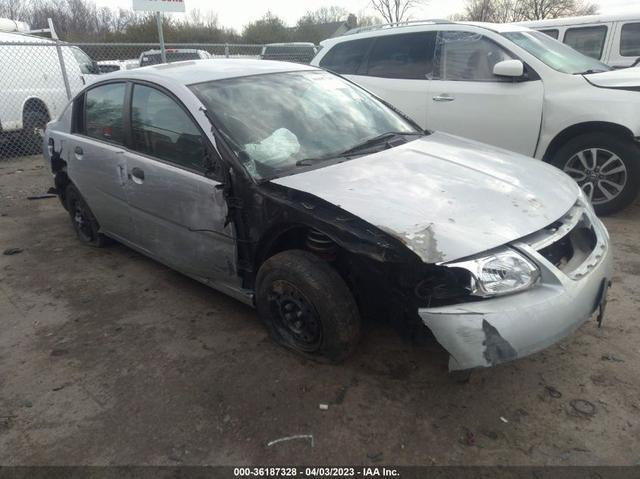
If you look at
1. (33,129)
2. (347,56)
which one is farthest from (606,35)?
(33,129)

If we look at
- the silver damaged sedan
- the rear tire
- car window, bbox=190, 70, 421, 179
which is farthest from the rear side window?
the rear tire

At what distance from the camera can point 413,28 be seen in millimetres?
5500

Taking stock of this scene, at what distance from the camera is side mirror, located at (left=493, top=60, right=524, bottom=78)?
180 inches

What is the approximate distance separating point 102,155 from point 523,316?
3164 mm

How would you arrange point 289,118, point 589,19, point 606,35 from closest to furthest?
1. point 289,118
2. point 606,35
3. point 589,19

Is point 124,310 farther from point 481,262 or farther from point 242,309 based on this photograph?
point 481,262

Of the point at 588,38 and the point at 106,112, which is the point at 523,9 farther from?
the point at 106,112

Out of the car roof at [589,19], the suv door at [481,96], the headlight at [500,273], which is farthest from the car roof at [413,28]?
the headlight at [500,273]

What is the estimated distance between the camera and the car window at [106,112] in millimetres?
3529

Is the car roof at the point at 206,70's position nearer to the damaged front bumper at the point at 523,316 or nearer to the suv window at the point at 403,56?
the damaged front bumper at the point at 523,316

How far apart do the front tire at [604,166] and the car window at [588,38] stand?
13.3 feet

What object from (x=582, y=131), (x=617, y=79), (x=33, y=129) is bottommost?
(x=33, y=129)

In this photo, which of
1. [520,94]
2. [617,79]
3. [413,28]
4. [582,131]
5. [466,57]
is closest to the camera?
[617,79]

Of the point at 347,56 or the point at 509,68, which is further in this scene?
the point at 347,56
